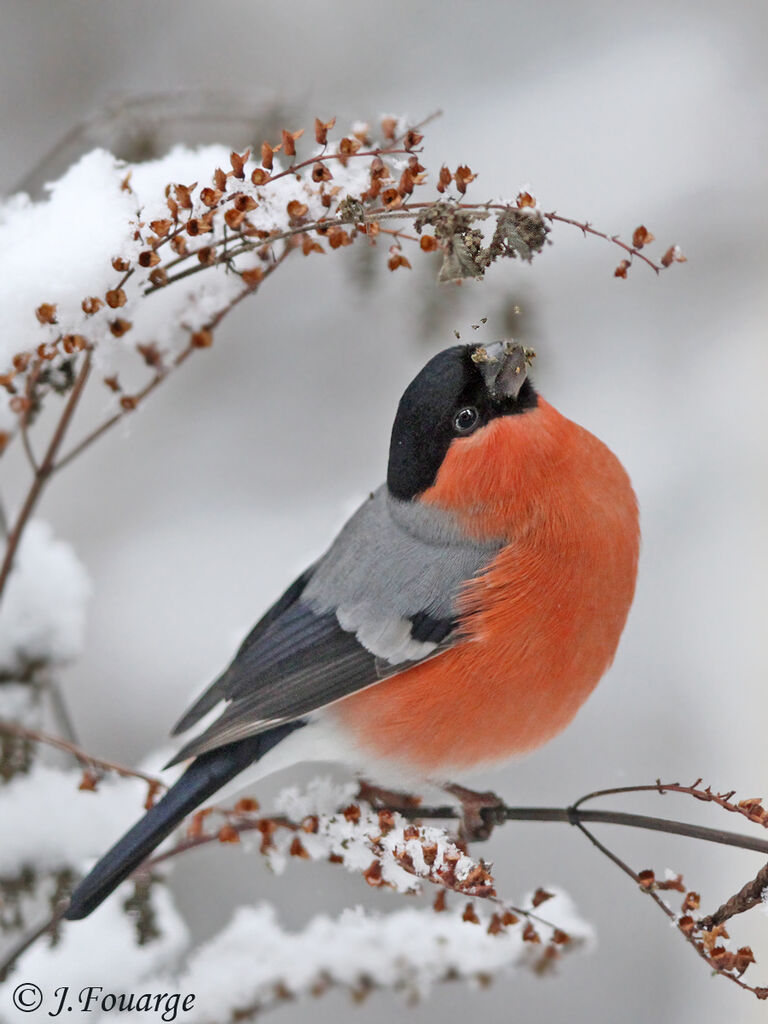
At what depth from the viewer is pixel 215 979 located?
133 centimetres

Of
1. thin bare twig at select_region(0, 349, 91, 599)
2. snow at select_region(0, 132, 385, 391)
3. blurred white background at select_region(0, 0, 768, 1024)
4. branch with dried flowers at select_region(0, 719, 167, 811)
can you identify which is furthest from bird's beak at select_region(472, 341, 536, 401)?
blurred white background at select_region(0, 0, 768, 1024)

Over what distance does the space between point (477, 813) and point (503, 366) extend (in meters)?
0.58

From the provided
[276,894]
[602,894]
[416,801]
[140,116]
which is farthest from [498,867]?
[140,116]

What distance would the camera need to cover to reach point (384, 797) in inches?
54.9

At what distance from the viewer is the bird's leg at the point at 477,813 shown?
1287 millimetres

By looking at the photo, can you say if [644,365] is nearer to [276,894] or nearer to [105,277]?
[276,894]

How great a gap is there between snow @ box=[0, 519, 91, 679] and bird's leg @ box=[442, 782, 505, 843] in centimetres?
49

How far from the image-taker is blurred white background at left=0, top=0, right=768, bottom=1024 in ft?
7.00

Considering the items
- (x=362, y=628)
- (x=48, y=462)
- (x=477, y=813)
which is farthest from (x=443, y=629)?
(x=48, y=462)

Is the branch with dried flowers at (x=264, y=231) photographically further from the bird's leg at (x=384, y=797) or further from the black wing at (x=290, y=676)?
the bird's leg at (x=384, y=797)

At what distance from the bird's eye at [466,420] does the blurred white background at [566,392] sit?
0.92 m

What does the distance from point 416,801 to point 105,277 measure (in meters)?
0.74

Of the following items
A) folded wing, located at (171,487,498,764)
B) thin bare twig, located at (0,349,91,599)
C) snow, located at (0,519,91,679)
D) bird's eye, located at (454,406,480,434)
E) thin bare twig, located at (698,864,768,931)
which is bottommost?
thin bare twig, located at (698,864,768,931)

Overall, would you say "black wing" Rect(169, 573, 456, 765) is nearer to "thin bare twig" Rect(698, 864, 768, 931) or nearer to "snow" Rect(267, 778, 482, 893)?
"snow" Rect(267, 778, 482, 893)
